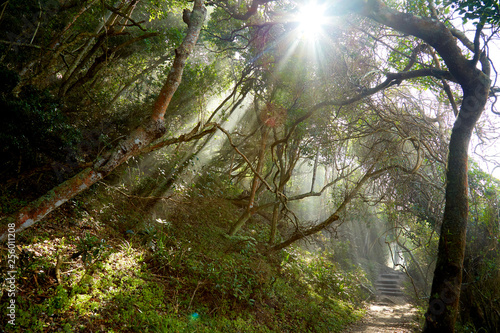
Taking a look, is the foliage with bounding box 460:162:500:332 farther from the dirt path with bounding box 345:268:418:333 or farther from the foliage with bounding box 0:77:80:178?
the foliage with bounding box 0:77:80:178

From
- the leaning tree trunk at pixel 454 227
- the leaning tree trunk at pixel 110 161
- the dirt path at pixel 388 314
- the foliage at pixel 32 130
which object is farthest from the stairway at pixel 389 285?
the foliage at pixel 32 130

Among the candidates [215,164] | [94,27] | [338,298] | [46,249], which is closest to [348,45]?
[215,164]

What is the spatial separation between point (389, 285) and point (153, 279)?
18456mm

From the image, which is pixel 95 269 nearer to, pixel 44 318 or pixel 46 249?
pixel 46 249

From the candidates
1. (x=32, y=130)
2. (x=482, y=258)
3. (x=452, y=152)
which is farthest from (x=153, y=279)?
(x=482, y=258)

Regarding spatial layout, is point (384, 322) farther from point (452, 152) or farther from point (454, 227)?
point (452, 152)

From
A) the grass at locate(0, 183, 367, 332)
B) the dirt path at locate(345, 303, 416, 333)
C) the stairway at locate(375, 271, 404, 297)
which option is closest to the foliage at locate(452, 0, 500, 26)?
the grass at locate(0, 183, 367, 332)

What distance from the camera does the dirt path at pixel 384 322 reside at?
24.5 ft

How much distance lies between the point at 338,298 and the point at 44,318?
971cm

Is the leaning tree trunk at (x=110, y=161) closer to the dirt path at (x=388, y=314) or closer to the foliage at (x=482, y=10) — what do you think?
the foliage at (x=482, y=10)

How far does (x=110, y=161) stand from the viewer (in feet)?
10.4

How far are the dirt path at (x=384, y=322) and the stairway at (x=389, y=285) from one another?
16.5 feet

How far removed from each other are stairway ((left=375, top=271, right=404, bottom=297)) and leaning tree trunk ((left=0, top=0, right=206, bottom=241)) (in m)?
17.2

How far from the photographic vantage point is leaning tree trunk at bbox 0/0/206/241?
9.12 ft
